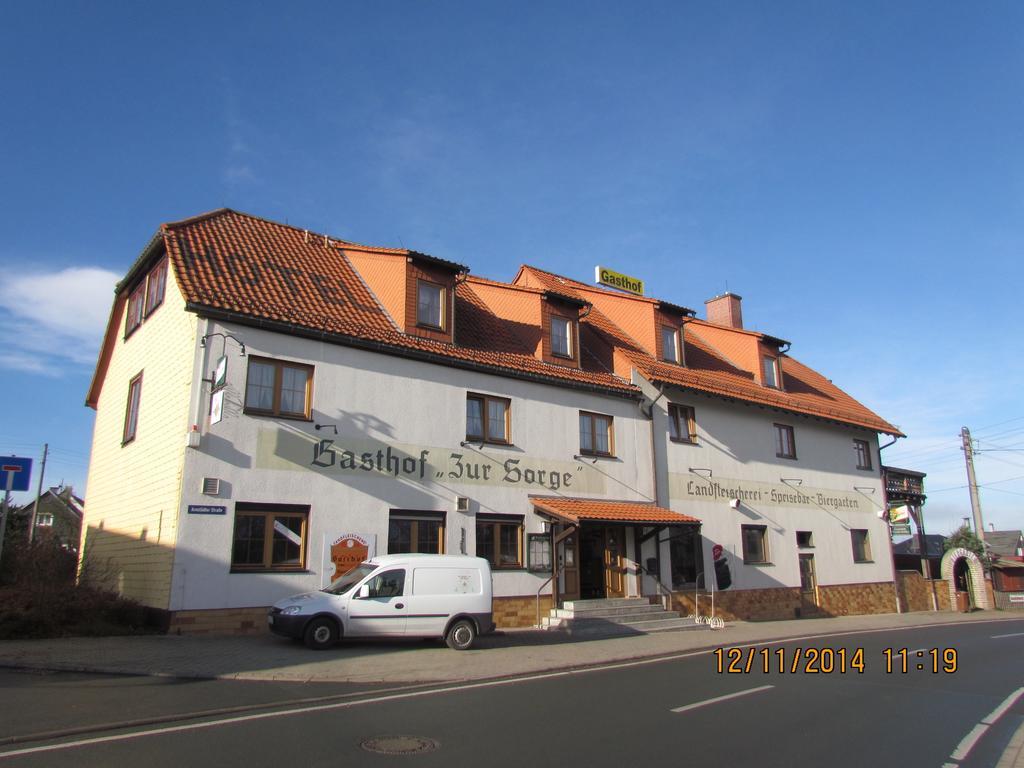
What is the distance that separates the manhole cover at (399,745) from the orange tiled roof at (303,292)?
9.79 metres

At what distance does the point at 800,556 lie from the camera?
2573cm

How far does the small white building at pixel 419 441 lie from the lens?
14.5m

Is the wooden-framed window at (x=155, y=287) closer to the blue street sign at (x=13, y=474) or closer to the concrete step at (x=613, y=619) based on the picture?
the blue street sign at (x=13, y=474)

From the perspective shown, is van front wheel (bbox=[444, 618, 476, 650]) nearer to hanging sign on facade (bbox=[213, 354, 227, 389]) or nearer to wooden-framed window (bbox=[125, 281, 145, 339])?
hanging sign on facade (bbox=[213, 354, 227, 389])

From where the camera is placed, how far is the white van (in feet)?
41.6

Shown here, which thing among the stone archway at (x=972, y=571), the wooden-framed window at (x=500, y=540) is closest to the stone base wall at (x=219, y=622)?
the wooden-framed window at (x=500, y=540)

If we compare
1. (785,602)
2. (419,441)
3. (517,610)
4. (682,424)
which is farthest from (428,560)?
(785,602)

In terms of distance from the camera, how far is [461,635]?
45.5 feet

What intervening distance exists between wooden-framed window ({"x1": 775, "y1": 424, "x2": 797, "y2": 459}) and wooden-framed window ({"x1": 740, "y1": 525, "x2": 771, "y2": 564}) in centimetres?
290

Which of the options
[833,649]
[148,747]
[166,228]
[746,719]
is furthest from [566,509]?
[148,747]

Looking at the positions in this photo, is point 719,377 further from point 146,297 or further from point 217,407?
point 146,297

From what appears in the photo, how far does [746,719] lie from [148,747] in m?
6.18

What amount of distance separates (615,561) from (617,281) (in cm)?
1241

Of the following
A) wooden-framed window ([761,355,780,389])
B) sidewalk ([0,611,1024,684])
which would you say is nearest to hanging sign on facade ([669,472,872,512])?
wooden-framed window ([761,355,780,389])
